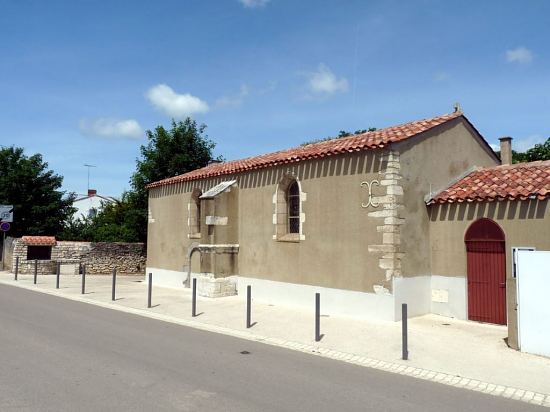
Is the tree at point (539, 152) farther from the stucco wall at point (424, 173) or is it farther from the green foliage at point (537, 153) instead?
the stucco wall at point (424, 173)

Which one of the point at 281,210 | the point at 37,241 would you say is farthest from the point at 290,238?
the point at 37,241

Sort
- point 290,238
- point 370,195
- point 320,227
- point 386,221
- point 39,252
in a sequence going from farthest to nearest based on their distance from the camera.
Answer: point 39,252
point 290,238
point 320,227
point 370,195
point 386,221

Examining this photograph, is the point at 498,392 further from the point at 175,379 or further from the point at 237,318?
the point at 237,318

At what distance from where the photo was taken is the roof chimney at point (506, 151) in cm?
1410

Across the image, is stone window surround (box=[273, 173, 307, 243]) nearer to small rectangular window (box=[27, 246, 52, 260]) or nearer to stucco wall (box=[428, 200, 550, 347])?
stucco wall (box=[428, 200, 550, 347])

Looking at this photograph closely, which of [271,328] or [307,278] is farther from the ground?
[307,278]

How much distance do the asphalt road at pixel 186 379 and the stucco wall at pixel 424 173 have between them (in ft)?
15.4

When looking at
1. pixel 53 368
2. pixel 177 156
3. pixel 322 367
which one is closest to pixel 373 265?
pixel 322 367

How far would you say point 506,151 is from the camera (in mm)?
14094

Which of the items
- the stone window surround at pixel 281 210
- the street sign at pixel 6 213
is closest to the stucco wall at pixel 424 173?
the stone window surround at pixel 281 210

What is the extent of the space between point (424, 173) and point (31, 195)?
2555 centimetres

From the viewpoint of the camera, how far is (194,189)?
57.1ft

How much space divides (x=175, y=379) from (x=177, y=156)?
19.4 metres

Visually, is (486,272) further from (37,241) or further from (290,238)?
(37,241)
